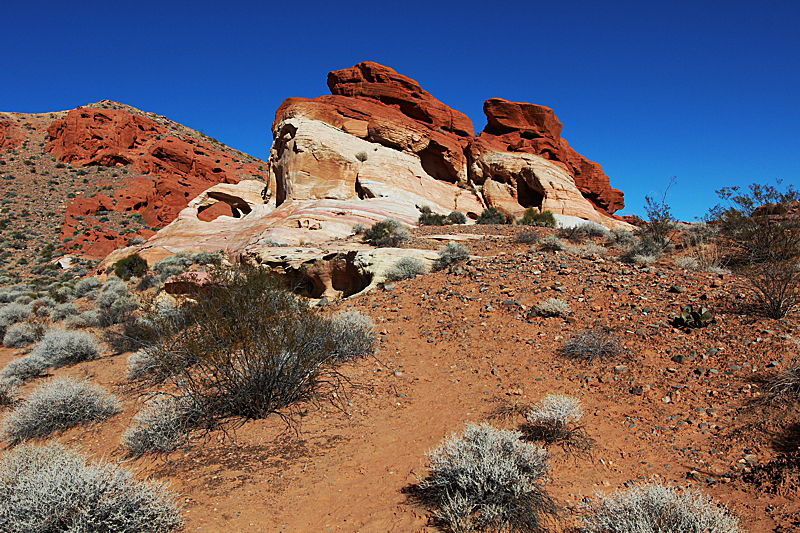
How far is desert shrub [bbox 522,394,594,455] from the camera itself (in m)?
3.77

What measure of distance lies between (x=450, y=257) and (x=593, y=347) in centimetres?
531

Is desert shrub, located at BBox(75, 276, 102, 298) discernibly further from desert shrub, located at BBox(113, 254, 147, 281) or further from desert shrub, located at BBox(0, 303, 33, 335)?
desert shrub, located at BBox(0, 303, 33, 335)

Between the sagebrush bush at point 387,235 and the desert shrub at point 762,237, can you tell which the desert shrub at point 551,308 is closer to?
the desert shrub at point 762,237

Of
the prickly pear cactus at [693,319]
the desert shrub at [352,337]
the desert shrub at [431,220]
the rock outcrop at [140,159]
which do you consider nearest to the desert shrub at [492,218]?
the desert shrub at [431,220]

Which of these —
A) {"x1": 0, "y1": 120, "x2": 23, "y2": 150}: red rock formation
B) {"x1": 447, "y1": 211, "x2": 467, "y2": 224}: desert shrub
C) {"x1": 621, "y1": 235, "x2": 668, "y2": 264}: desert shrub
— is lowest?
{"x1": 621, "y1": 235, "x2": 668, "y2": 264}: desert shrub

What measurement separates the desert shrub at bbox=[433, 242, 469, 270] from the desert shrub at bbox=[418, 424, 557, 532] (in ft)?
23.3

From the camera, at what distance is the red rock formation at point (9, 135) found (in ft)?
141

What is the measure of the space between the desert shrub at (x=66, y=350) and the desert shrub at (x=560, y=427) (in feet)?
29.7

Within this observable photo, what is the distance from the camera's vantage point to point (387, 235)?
12977mm

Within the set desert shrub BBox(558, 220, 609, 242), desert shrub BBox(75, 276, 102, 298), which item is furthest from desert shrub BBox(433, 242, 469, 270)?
desert shrub BBox(75, 276, 102, 298)

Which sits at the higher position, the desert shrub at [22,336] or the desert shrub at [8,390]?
the desert shrub at [22,336]

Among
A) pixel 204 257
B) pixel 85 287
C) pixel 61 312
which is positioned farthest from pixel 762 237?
pixel 85 287

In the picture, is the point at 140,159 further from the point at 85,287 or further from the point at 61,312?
the point at 61,312

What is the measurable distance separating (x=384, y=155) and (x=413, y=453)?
18945 millimetres
